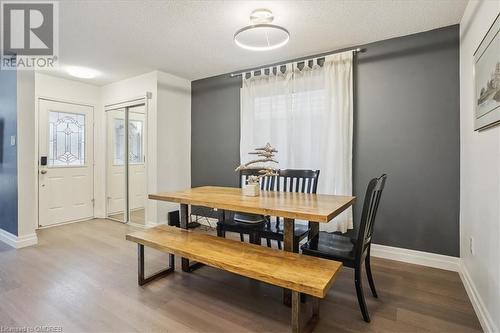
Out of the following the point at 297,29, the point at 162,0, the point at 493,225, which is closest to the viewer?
the point at 493,225

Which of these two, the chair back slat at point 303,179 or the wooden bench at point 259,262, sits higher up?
the chair back slat at point 303,179

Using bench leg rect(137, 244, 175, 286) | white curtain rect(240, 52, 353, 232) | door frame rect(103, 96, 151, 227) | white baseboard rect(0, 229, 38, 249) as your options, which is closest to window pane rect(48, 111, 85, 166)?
door frame rect(103, 96, 151, 227)

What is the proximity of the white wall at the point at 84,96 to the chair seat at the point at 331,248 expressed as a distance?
399 centimetres

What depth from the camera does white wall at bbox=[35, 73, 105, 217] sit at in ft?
13.0

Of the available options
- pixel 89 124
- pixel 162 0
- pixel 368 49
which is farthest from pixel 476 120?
pixel 89 124

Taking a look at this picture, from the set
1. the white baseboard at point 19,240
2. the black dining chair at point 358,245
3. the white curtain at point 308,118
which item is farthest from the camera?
the white baseboard at point 19,240

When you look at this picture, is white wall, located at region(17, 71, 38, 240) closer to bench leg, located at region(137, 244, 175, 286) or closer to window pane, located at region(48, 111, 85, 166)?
window pane, located at region(48, 111, 85, 166)

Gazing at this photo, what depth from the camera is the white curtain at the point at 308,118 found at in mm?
2951

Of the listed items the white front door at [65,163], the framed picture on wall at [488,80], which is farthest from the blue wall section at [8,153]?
the framed picture on wall at [488,80]

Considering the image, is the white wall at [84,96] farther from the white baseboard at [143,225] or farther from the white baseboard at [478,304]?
the white baseboard at [478,304]

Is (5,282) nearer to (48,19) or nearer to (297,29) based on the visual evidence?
(48,19)

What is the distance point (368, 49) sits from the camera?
9.54ft

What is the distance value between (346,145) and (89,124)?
4163 mm

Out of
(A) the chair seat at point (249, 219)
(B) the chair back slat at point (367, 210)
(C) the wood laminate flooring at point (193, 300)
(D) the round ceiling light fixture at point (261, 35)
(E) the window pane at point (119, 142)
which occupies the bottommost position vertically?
(C) the wood laminate flooring at point (193, 300)
